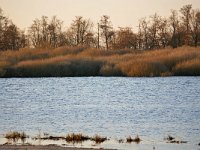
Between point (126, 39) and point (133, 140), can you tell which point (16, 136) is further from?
point (126, 39)

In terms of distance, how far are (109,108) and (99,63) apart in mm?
24311

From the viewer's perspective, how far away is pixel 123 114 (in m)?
22.9

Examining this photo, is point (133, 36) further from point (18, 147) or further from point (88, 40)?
point (18, 147)

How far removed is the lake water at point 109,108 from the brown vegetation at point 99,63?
7.16 feet

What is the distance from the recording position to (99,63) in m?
49.7

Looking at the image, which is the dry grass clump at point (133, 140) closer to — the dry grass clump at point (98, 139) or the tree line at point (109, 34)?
the dry grass clump at point (98, 139)

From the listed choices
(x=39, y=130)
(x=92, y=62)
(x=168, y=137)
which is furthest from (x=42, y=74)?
(x=168, y=137)

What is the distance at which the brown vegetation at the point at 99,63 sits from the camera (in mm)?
44938

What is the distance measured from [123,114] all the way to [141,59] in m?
24.0

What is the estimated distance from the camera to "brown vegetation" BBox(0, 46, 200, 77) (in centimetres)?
4494

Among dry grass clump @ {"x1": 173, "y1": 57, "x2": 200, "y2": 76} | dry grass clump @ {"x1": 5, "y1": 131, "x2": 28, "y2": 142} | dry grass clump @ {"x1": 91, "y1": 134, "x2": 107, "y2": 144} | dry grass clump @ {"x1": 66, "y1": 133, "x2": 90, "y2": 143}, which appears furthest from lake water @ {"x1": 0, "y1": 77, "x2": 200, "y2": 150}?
dry grass clump @ {"x1": 173, "y1": 57, "x2": 200, "y2": 76}

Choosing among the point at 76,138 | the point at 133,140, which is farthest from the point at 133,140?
the point at 76,138

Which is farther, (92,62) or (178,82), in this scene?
(92,62)

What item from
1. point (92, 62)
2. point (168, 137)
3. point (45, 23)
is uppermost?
point (45, 23)
